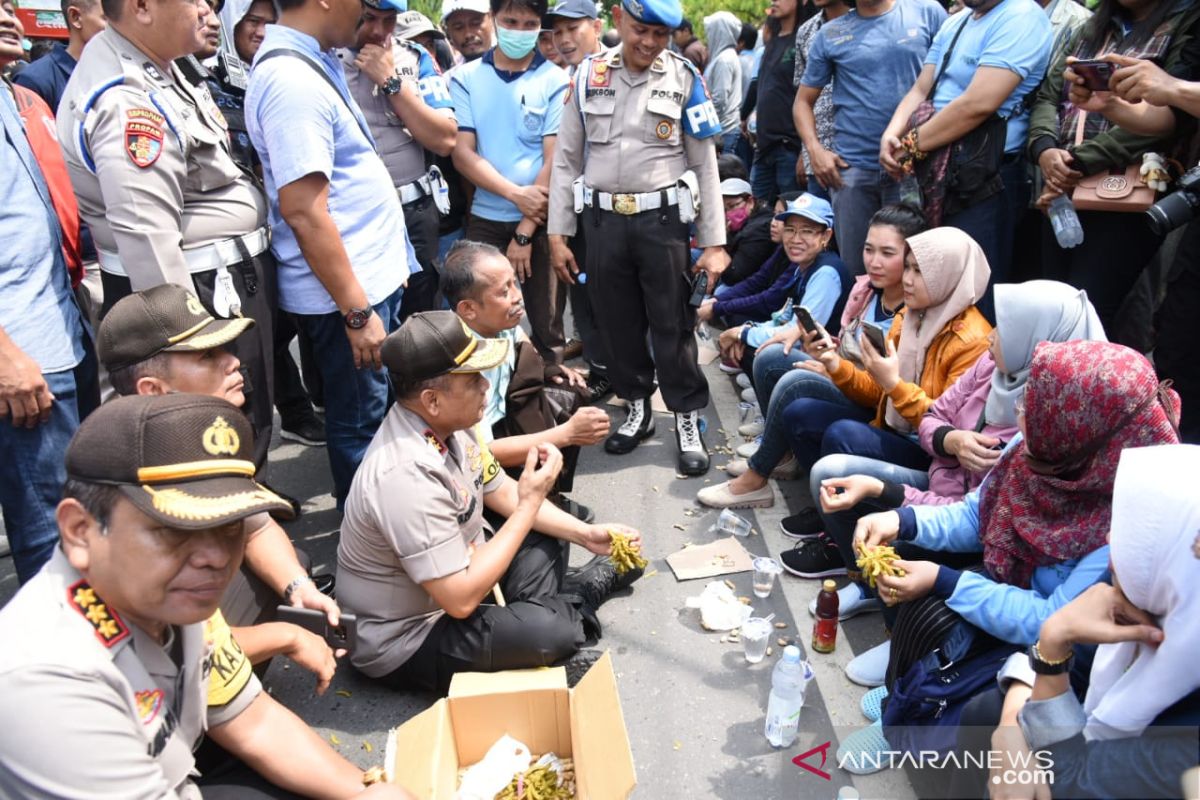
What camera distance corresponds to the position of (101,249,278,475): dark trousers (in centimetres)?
276

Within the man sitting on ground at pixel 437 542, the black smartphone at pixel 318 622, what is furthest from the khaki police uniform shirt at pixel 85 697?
the man sitting on ground at pixel 437 542

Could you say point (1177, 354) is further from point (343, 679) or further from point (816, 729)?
point (343, 679)

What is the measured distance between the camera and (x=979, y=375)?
290 centimetres

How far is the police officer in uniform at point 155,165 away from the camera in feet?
8.02

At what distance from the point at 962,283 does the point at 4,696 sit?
3190 millimetres

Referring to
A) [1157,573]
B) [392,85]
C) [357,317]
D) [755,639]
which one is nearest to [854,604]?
[755,639]

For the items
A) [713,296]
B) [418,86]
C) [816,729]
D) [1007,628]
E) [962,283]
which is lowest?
[713,296]

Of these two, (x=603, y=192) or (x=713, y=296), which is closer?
(x=603, y=192)

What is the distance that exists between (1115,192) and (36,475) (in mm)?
3989

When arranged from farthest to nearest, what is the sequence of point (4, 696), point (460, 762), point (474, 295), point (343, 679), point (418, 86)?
point (418, 86) → point (474, 295) → point (343, 679) → point (460, 762) → point (4, 696)

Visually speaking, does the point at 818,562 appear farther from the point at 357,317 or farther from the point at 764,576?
the point at 357,317

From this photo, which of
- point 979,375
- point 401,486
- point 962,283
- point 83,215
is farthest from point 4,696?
point 962,283

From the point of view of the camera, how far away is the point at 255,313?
2.96 metres

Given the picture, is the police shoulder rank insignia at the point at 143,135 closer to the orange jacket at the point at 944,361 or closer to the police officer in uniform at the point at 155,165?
the police officer in uniform at the point at 155,165
